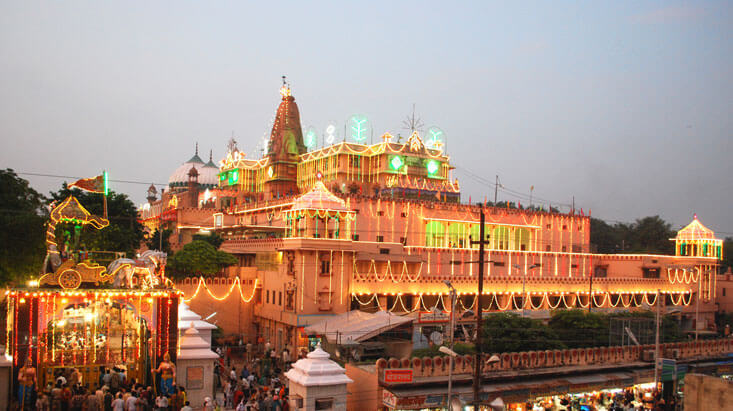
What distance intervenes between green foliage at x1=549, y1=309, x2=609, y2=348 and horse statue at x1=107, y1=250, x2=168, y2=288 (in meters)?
20.5

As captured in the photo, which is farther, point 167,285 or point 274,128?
point 274,128

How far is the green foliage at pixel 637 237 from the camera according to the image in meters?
75.8

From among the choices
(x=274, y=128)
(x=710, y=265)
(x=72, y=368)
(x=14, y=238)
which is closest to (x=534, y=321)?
(x=72, y=368)

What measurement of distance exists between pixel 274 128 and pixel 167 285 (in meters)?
41.3

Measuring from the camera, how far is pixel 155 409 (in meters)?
17.9

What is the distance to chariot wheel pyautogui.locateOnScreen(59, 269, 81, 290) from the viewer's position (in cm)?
1969

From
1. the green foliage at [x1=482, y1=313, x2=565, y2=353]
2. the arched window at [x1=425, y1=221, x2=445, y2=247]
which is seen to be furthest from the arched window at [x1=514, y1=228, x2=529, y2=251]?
the green foliage at [x1=482, y1=313, x2=565, y2=353]

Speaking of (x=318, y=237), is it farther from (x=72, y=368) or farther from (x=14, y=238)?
(x=72, y=368)

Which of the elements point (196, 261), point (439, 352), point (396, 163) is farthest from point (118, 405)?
point (396, 163)

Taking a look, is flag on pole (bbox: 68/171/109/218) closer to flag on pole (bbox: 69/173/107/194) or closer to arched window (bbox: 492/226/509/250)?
flag on pole (bbox: 69/173/107/194)

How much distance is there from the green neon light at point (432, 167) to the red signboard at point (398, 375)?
120ft

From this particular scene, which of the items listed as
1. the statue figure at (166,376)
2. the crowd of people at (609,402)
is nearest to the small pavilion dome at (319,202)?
the statue figure at (166,376)

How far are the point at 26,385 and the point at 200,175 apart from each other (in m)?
73.3

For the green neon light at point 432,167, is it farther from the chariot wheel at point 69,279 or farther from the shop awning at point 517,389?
the chariot wheel at point 69,279
